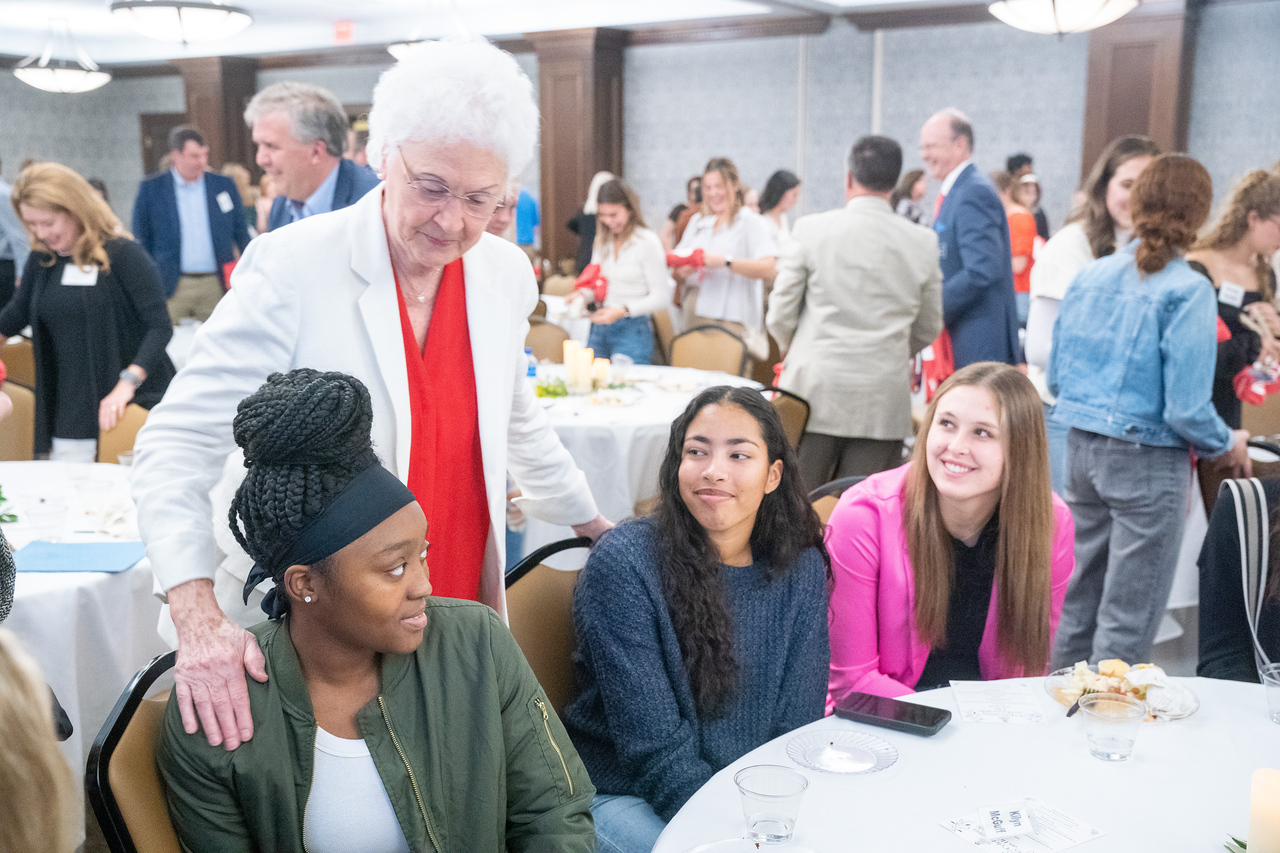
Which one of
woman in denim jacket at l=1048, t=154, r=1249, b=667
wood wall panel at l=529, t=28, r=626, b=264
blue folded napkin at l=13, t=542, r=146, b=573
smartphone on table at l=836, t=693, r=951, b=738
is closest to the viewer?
smartphone on table at l=836, t=693, r=951, b=738

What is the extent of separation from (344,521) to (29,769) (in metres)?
0.47

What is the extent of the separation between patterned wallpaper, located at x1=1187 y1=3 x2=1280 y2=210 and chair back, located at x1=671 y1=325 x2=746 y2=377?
505cm

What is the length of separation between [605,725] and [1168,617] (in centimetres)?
273

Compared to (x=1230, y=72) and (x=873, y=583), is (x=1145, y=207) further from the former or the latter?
(x=1230, y=72)

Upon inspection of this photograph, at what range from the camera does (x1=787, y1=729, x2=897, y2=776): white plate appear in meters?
1.51

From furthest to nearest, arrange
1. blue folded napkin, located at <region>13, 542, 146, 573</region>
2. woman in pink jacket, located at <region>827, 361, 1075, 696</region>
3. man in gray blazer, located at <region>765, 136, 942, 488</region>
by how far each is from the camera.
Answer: man in gray blazer, located at <region>765, 136, 942, 488</region>
blue folded napkin, located at <region>13, 542, 146, 573</region>
woman in pink jacket, located at <region>827, 361, 1075, 696</region>

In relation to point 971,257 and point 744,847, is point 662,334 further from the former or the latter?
point 744,847

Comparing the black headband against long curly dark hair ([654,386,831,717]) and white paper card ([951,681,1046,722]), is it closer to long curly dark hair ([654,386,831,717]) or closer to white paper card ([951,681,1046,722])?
long curly dark hair ([654,386,831,717])

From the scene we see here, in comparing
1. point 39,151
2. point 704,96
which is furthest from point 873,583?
point 39,151

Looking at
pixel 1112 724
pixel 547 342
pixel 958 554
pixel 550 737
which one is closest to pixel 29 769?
pixel 550 737

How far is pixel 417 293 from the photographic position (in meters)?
1.69

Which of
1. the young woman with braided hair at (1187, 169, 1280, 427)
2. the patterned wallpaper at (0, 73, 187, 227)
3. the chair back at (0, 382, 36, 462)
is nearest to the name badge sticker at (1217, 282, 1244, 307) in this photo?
the young woman with braided hair at (1187, 169, 1280, 427)

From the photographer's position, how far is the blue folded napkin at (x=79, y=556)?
2.30 metres

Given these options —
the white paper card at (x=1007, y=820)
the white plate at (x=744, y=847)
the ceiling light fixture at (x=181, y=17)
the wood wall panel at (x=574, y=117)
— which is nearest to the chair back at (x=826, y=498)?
the white paper card at (x=1007, y=820)
